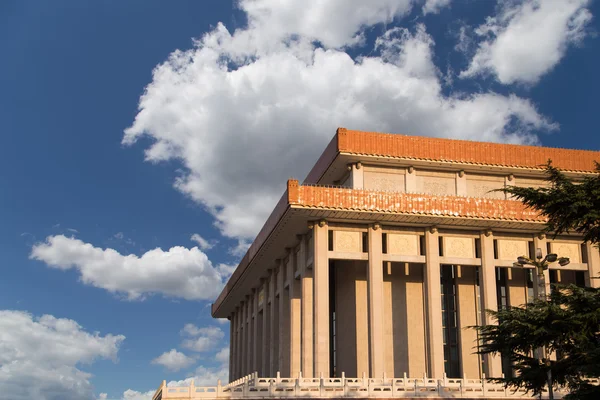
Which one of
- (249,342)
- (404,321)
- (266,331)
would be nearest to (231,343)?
(249,342)

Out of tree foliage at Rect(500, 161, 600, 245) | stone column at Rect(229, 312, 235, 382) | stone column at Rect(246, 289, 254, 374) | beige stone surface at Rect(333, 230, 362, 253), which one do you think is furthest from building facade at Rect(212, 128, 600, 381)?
stone column at Rect(229, 312, 235, 382)

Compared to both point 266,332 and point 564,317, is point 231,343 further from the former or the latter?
point 564,317

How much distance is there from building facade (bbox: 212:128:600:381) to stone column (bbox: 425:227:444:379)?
0.06 metres

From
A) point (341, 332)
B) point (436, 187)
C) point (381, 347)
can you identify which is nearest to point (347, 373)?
point (341, 332)

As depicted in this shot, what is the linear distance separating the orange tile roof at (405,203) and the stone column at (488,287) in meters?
2.04

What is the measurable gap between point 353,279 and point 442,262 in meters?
6.11

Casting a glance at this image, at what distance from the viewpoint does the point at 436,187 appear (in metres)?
49.0

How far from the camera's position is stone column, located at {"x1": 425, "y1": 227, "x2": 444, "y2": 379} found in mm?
42219

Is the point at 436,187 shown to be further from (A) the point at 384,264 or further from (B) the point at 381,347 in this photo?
(B) the point at 381,347

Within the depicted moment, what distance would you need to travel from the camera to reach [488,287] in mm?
44250

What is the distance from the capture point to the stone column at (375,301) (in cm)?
4153

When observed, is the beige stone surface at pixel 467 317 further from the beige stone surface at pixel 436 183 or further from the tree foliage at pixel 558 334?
the tree foliage at pixel 558 334

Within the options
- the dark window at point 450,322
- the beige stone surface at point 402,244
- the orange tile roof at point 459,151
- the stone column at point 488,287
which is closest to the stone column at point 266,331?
the dark window at point 450,322

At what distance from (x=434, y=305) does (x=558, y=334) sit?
70.5ft
